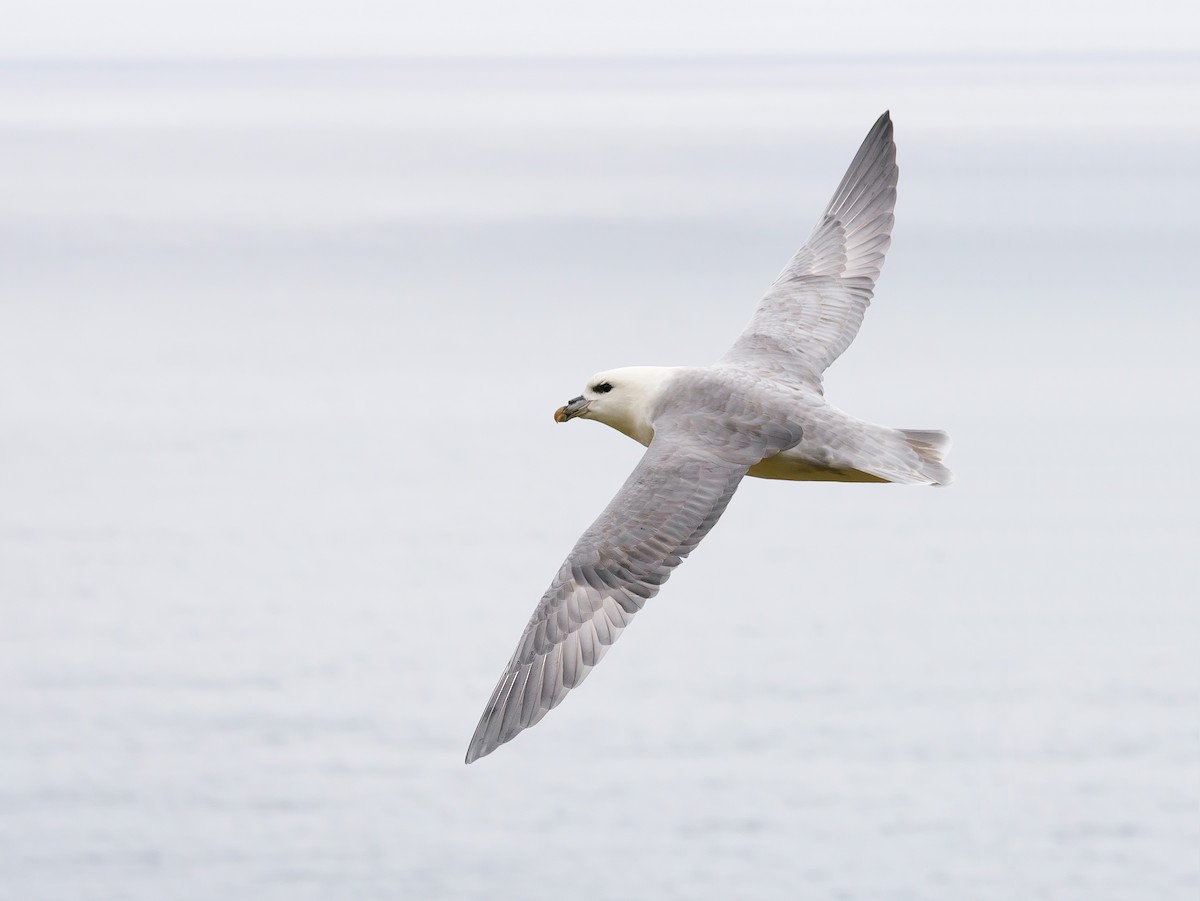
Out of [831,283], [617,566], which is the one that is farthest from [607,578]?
[831,283]

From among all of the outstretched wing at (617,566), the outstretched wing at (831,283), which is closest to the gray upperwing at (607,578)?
the outstretched wing at (617,566)

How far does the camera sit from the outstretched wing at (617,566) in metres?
10.7

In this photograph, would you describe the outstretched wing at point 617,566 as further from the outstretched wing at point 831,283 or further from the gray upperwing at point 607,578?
the outstretched wing at point 831,283

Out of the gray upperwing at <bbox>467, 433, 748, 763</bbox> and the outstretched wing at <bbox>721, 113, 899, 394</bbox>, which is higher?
the outstretched wing at <bbox>721, 113, 899, 394</bbox>

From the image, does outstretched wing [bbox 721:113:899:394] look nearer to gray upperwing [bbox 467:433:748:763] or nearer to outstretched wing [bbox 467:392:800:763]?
outstretched wing [bbox 467:392:800:763]

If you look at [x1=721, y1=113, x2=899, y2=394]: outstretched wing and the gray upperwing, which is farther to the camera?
[x1=721, y1=113, x2=899, y2=394]: outstretched wing

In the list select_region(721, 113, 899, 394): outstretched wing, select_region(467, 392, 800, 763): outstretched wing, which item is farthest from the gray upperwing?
select_region(721, 113, 899, 394): outstretched wing

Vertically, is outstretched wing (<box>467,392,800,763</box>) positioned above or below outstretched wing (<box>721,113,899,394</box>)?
below

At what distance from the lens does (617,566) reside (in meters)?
11.0

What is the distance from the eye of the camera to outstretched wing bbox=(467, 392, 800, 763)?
10.7m

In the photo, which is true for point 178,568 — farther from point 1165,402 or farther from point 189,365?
point 1165,402

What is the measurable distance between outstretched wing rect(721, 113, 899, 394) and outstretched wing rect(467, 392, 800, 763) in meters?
1.84

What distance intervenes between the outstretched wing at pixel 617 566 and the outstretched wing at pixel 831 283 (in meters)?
1.84

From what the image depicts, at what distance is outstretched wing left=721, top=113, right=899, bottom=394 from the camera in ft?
44.9
